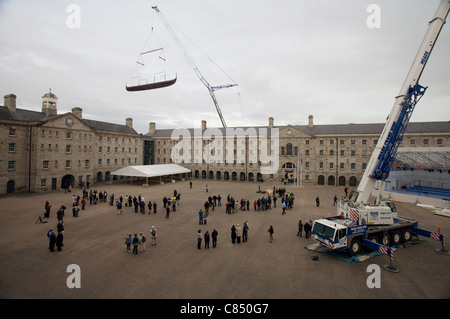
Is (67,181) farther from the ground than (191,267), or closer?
farther from the ground

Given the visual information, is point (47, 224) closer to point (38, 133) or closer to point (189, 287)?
point (189, 287)

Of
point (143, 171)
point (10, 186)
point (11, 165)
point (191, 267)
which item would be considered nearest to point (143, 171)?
point (143, 171)

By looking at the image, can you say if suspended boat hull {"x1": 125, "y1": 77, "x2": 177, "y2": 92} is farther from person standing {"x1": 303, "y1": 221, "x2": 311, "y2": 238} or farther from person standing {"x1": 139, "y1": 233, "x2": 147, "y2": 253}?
person standing {"x1": 303, "y1": 221, "x2": 311, "y2": 238}

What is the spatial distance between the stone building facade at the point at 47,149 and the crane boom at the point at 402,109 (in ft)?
134

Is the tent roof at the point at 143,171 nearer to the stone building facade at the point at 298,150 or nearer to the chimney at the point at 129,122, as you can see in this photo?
the stone building facade at the point at 298,150

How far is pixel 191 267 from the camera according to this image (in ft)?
38.1

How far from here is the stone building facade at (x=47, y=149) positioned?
1246 inches

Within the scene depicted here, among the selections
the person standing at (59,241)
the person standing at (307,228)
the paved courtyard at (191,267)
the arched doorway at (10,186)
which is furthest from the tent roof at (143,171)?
the person standing at (307,228)

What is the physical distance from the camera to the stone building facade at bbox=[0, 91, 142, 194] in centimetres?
3166

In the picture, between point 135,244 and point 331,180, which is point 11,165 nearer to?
point 135,244

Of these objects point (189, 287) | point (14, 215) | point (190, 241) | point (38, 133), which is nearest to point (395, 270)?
point (189, 287)

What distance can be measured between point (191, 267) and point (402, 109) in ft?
54.8

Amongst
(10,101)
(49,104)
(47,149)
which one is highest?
(49,104)

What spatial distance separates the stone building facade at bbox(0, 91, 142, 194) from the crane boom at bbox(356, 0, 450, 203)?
40.9m
